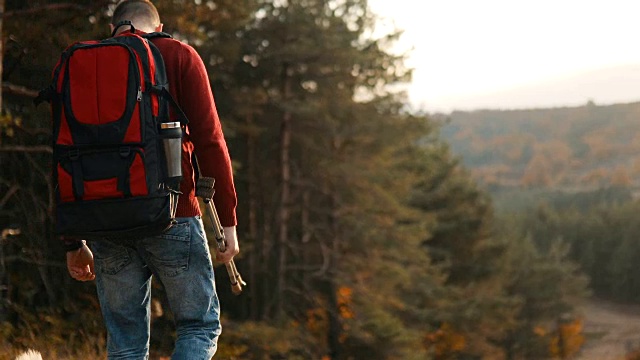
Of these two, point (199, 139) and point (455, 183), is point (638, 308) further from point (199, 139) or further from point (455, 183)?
point (199, 139)

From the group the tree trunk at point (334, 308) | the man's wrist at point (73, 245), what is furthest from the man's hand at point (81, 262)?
the tree trunk at point (334, 308)

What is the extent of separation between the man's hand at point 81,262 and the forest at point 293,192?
231 cm

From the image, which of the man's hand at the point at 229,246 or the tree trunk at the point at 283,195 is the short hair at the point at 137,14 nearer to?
the man's hand at the point at 229,246

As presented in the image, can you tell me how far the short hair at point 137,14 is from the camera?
2693 mm

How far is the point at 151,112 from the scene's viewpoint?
248cm

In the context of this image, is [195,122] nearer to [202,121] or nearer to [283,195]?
[202,121]

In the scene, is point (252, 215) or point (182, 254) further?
point (252, 215)

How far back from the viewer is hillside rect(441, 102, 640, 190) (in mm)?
112000

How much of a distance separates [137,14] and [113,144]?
0.52 metres

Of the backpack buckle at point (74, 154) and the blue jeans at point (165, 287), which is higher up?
the backpack buckle at point (74, 154)

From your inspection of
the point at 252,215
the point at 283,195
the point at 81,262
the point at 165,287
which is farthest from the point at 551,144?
the point at 165,287

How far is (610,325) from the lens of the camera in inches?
2083

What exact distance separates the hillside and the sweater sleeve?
4120 inches

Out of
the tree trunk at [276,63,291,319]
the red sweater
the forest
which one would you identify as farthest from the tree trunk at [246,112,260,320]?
the red sweater
